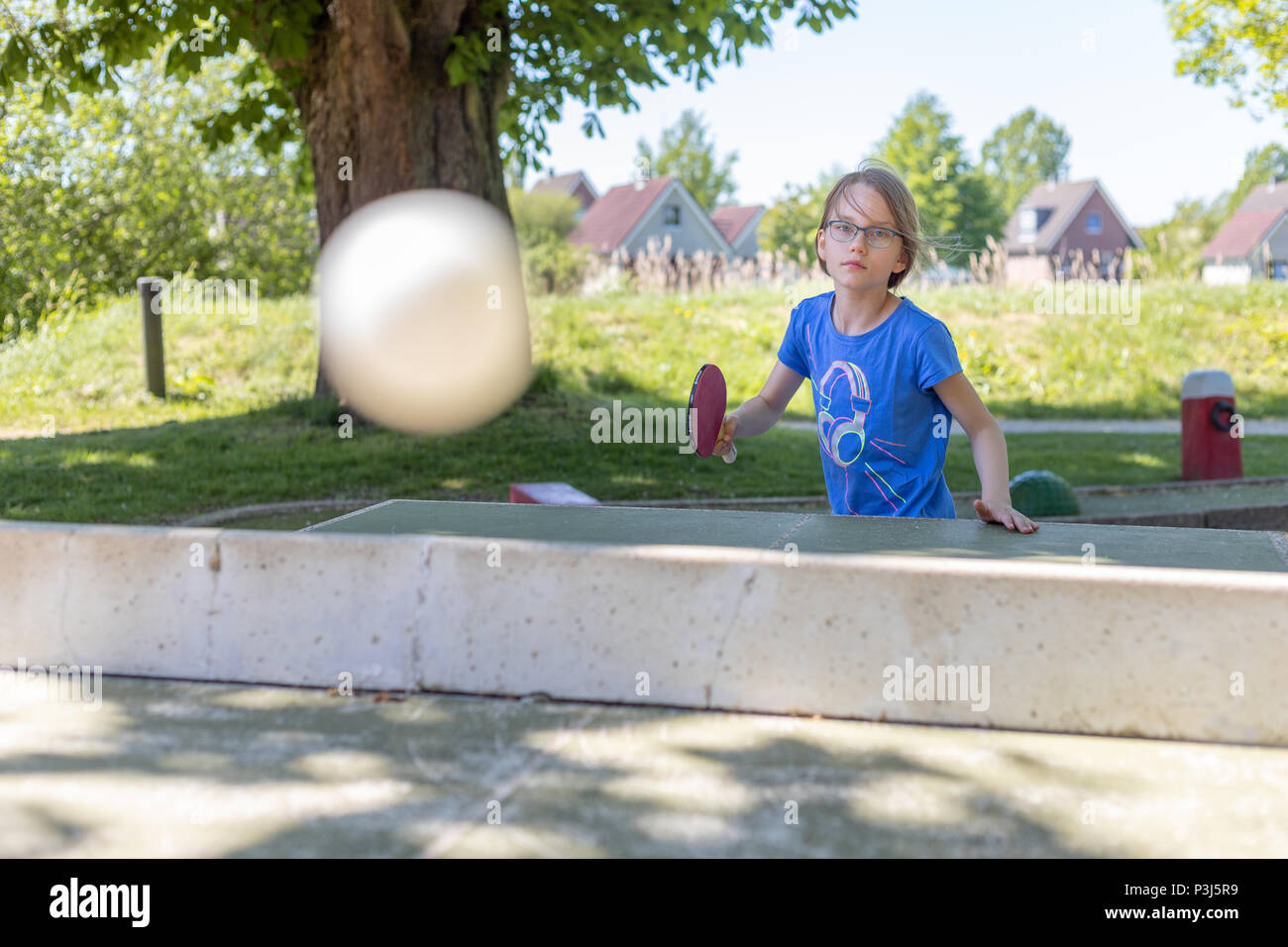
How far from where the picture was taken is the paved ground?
2795 millimetres

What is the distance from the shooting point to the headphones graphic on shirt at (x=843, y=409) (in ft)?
14.8

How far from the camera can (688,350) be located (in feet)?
63.7

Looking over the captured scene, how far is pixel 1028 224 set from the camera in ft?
273

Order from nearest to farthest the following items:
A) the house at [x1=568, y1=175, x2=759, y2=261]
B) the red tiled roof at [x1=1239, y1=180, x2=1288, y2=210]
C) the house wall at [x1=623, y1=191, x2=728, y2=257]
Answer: the house at [x1=568, y1=175, x2=759, y2=261] → the house wall at [x1=623, y1=191, x2=728, y2=257] → the red tiled roof at [x1=1239, y1=180, x2=1288, y2=210]

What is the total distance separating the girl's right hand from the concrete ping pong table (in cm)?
31

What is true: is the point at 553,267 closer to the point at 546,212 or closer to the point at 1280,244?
the point at 546,212

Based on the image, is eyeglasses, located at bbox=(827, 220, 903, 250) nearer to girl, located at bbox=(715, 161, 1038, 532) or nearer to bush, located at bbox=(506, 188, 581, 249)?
girl, located at bbox=(715, 161, 1038, 532)

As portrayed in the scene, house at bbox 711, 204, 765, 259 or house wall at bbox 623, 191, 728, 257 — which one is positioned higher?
house at bbox 711, 204, 765, 259

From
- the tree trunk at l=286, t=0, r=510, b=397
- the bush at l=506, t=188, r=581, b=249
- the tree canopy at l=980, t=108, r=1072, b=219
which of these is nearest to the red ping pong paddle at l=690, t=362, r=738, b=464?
the tree trunk at l=286, t=0, r=510, b=397

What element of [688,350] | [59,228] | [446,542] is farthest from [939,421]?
[59,228]

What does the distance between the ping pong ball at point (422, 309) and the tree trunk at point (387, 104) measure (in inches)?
8.3

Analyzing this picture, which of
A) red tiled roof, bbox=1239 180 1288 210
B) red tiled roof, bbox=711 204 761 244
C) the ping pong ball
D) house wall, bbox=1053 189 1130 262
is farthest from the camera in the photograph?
red tiled roof, bbox=1239 180 1288 210

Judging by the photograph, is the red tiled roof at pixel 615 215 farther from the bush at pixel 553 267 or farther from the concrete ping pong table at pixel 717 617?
the concrete ping pong table at pixel 717 617
